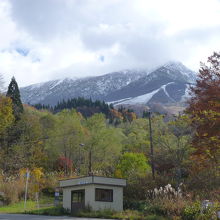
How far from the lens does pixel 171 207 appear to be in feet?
65.1

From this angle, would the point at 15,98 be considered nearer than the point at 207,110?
No

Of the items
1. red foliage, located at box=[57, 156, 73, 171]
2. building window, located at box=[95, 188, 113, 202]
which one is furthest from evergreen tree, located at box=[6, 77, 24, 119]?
building window, located at box=[95, 188, 113, 202]

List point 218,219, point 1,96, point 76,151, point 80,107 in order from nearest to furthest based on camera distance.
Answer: point 218,219 → point 1,96 → point 76,151 → point 80,107

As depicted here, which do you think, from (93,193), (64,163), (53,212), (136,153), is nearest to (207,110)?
(93,193)

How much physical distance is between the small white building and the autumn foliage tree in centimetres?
732

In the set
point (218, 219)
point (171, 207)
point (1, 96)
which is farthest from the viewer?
point (1, 96)

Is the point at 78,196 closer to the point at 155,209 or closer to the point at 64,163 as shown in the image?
the point at 155,209

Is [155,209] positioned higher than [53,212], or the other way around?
[155,209]

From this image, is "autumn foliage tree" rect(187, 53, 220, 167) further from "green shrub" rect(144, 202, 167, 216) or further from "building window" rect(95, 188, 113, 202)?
"building window" rect(95, 188, 113, 202)

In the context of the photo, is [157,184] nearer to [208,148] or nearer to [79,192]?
[79,192]

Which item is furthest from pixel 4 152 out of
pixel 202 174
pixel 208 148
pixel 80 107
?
pixel 80 107

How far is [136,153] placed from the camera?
137ft

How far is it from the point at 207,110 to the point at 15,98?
42.5m

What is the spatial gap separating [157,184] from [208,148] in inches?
511
